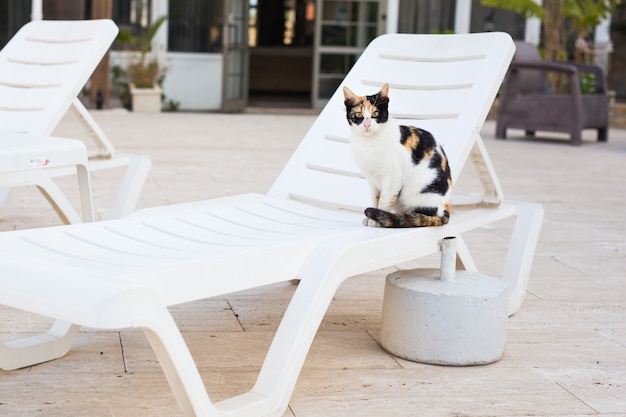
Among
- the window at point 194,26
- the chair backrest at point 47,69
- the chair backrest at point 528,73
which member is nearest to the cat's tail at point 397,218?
the chair backrest at point 47,69

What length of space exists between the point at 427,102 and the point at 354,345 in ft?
2.82

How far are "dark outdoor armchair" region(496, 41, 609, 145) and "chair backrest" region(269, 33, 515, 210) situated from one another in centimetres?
539

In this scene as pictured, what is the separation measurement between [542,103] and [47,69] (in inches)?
226

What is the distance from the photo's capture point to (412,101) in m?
3.09

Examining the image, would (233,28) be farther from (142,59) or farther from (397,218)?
(397,218)

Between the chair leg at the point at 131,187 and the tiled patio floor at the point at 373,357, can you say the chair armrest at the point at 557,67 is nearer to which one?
the tiled patio floor at the point at 373,357

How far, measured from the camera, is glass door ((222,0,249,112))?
11.0 metres

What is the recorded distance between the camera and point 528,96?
342 inches

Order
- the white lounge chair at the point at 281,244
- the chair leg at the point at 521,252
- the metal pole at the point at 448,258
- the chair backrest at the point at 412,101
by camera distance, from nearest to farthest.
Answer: the white lounge chair at the point at 281,244 < the metal pole at the point at 448,258 < the chair backrest at the point at 412,101 < the chair leg at the point at 521,252

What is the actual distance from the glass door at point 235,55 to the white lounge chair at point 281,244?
7835 millimetres

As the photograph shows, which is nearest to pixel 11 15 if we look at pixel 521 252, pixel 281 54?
pixel 281 54

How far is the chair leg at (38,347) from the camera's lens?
2.33m

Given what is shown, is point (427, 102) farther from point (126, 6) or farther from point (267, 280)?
point (126, 6)

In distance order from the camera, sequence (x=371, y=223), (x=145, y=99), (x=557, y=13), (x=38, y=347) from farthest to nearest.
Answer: (x=145, y=99)
(x=557, y=13)
(x=371, y=223)
(x=38, y=347)
